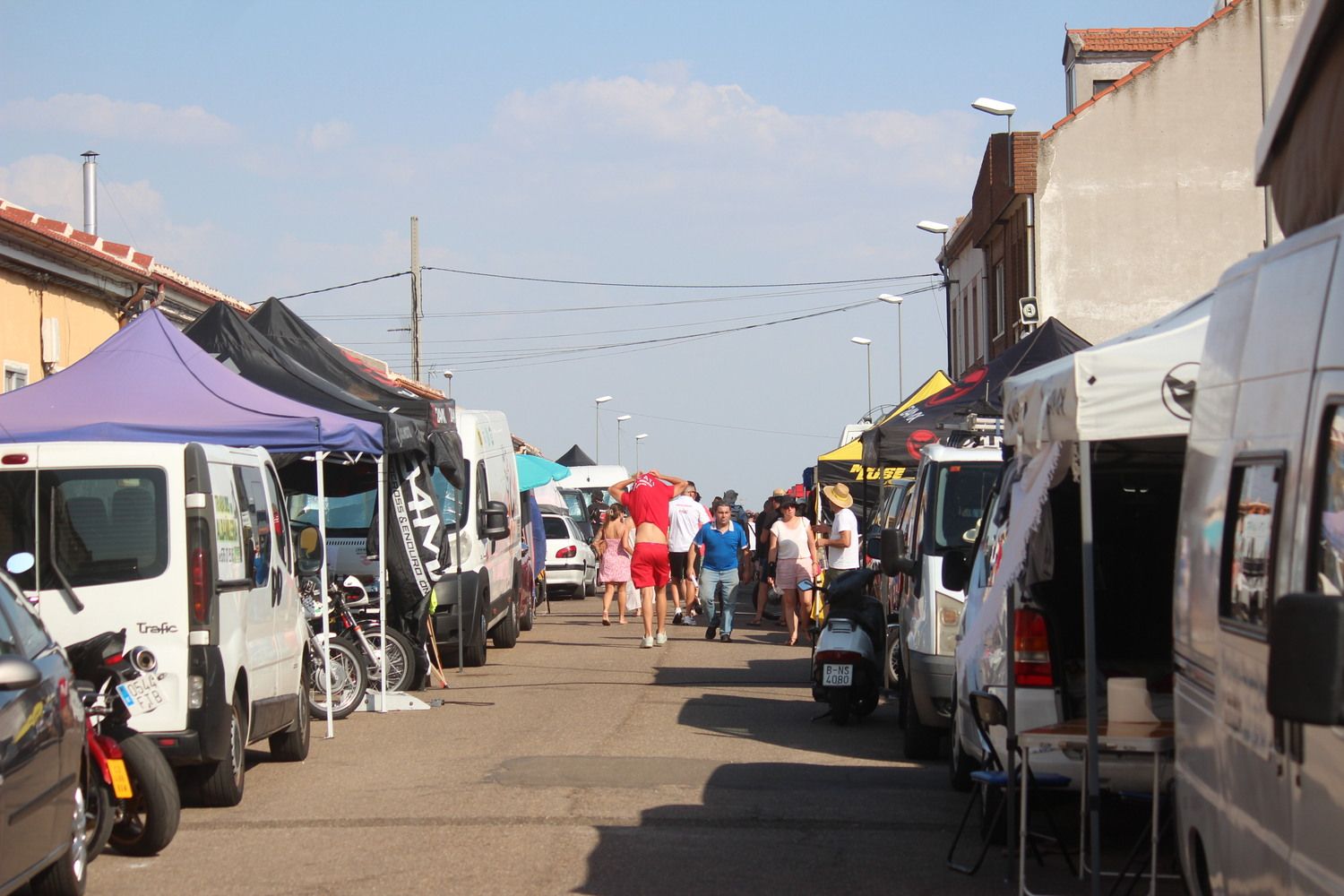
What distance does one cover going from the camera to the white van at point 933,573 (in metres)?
11.5

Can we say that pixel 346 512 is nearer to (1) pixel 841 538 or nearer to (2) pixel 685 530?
(1) pixel 841 538

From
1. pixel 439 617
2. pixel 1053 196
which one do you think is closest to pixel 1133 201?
pixel 1053 196

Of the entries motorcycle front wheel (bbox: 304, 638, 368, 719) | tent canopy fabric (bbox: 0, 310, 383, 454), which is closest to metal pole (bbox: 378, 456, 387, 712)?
motorcycle front wheel (bbox: 304, 638, 368, 719)

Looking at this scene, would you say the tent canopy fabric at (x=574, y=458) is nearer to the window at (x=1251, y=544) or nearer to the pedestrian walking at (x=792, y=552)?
the pedestrian walking at (x=792, y=552)

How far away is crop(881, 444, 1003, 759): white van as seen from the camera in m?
11.5

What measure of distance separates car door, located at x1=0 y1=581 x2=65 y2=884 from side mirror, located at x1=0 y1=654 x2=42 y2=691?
100 millimetres

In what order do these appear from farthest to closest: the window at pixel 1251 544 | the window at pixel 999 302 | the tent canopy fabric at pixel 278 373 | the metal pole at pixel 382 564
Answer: the window at pixel 999 302, the metal pole at pixel 382 564, the tent canopy fabric at pixel 278 373, the window at pixel 1251 544

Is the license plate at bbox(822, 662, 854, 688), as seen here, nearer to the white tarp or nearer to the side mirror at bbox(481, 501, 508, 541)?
the side mirror at bbox(481, 501, 508, 541)

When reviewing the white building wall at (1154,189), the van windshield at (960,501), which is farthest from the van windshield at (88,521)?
the white building wall at (1154,189)

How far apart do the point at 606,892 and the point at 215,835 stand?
2.52 m

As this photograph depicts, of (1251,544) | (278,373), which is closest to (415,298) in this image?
(278,373)

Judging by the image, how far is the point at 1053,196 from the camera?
3259 centimetres

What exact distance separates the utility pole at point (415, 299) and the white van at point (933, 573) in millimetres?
26847

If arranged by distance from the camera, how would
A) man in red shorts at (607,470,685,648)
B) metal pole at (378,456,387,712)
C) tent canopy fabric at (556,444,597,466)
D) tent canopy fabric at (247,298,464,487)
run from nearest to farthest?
metal pole at (378,456,387,712)
tent canopy fabric at (247,298,464,487)
man in red shorts at (607,470,685,648)
tent canopy fabric at (556,444,597,466)
